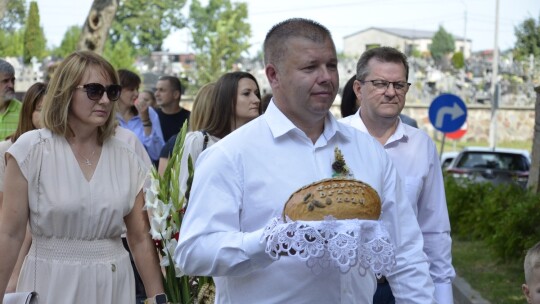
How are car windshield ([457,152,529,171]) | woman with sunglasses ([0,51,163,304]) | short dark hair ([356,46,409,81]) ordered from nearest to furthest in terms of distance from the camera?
1. woman with sunglasses ([0,51,163,304])
2. short dark hair ([356,46,409,81])
3. car windshield ([457,152,529,171])

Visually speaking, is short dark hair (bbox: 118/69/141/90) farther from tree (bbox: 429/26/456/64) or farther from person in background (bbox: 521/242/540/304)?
tree (bbox: 429/26/456/64)

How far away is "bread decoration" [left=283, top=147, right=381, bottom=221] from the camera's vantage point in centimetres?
333

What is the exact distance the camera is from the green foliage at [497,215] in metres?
12.4

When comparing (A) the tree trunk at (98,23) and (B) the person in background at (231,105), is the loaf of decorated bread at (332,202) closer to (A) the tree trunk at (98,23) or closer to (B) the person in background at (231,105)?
(B) the person in background at (231,105)

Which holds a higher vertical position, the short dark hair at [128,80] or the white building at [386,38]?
the short dark hair at [128,80]

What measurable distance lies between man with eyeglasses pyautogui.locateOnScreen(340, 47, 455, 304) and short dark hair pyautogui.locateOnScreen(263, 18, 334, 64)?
1737 millimetres

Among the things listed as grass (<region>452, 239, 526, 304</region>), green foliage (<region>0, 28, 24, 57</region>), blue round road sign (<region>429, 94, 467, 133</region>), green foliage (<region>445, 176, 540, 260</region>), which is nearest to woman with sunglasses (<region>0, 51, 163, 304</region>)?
grass (<region>452, 239, 526, 304</region>)

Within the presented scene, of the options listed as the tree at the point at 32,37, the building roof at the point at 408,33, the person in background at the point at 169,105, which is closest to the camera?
the person in background at the point at 169,105

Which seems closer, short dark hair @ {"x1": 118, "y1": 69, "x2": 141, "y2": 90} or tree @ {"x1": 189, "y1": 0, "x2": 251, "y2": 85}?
short dark hair @ {"x1": 118, "y1": 69, "x2": 141, "y2": 90}

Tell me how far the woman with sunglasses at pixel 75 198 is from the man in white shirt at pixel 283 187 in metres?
1.41

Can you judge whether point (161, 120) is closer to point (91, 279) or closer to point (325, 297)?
point (91, 279)

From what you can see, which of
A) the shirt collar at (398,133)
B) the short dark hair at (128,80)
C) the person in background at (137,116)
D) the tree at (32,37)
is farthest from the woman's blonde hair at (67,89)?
the tree at (32,37)

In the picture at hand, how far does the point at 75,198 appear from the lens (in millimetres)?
5004

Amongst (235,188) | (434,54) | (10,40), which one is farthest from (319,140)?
(434,54)
